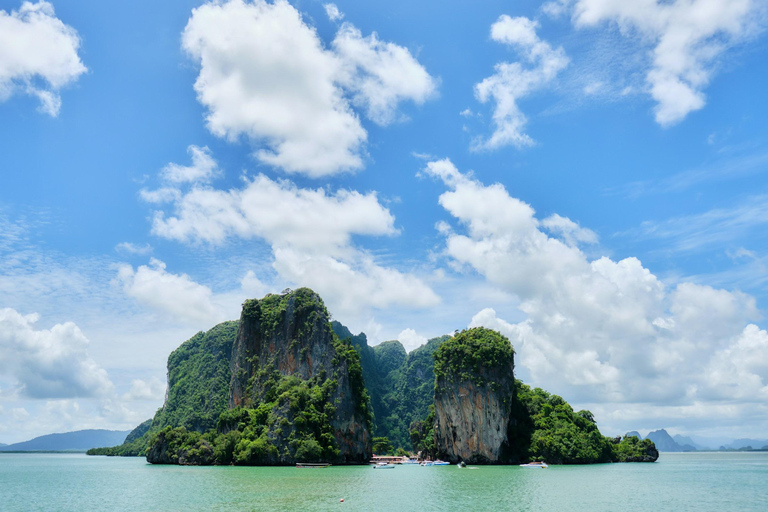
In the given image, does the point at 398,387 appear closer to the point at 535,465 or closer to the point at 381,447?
the point at 381,447

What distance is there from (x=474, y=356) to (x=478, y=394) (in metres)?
4.64

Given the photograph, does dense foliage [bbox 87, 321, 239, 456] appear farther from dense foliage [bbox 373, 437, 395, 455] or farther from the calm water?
the calm water

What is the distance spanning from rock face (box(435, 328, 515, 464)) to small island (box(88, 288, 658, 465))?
0.12 m

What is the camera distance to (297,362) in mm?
78875

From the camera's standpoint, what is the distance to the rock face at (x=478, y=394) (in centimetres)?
6462

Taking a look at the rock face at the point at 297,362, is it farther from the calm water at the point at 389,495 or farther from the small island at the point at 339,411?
the calm water at the point at 389,495

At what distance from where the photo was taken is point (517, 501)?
91.4ft

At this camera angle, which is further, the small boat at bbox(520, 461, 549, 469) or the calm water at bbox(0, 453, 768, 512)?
the small boat at bbox(520, 461, 549, 469)

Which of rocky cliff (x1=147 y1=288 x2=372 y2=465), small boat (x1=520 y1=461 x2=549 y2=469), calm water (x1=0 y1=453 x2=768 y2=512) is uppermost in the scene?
rocky cliff (x1=147 y1=288 x2=372 y2=465)

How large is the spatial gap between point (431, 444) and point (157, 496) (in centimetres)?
5423

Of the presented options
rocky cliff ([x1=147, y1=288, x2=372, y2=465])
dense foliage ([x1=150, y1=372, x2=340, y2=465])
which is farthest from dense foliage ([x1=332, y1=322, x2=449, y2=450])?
dense foliage ([x1=150, y1=372, x2=340, y2=465])

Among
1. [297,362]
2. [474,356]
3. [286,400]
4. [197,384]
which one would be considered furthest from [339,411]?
[197,384]

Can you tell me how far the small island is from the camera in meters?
64.7

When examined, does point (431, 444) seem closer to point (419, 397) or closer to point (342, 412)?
point (342, 412)
